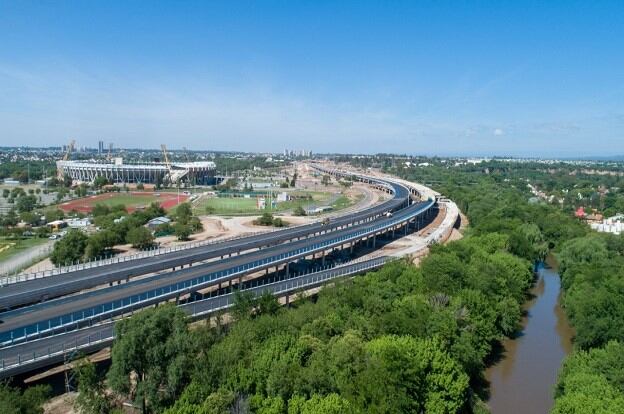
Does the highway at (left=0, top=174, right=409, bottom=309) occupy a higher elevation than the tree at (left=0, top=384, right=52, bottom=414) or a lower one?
lower

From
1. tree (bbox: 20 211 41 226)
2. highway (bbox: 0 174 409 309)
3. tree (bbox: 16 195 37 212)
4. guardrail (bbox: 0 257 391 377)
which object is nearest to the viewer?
guardrail (bbox: 0 257 391 377)

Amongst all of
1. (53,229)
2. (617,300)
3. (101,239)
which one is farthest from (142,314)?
(53,229)

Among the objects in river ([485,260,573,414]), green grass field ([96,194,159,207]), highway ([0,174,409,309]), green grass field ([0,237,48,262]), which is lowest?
river ([485,260,573,414])

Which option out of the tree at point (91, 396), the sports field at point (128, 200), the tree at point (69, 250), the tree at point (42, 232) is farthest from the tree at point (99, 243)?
the sports field at point (128, 200)

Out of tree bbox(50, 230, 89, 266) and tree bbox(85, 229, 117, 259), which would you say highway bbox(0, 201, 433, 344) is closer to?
tree bbox(50, 230, 89, 266)

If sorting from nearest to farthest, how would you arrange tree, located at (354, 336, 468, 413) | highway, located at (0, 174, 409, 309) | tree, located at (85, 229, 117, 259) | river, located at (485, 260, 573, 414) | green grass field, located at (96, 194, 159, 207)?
tree, located at (354, 336, 468, 413)
river, located at (485, 260, 573, 414)
highway, located at (0, 174, 409, 309)
tree, located at (85, 229, 117, 259)
green grass field, located at (96, 194, 159, 207)

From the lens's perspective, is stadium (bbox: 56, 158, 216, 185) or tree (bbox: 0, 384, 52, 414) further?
stadium (bbox: 56, 158, 216, 185)

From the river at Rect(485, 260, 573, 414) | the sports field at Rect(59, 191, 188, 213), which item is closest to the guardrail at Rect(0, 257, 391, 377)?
the river at Rect(485, 260, 573, 414)

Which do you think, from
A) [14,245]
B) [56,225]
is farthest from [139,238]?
[56,225]
